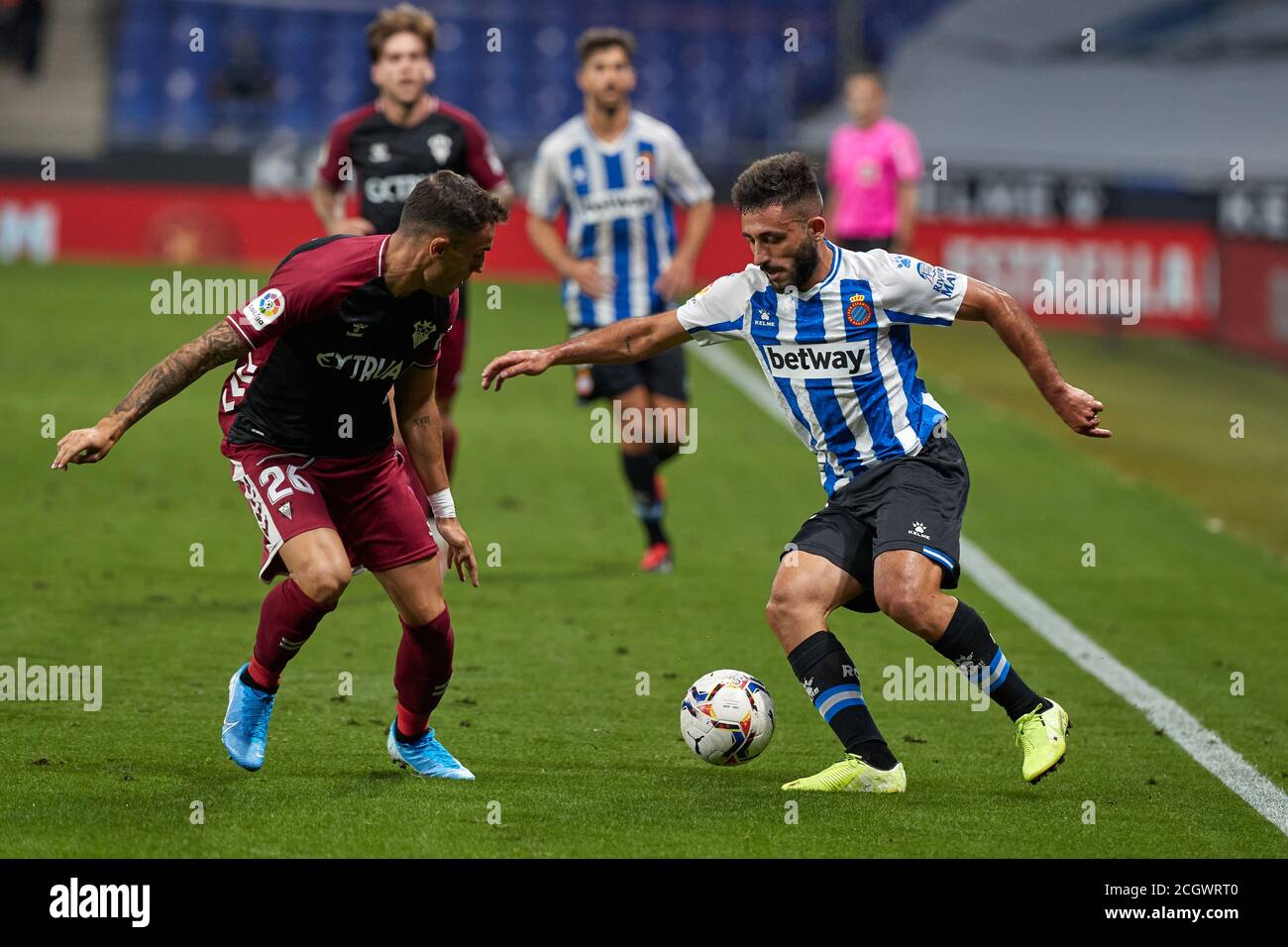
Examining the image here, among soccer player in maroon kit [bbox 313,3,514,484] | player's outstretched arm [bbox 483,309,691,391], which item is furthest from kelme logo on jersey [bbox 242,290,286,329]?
soccer player in maroon kit [bbox 313,3,514,484]

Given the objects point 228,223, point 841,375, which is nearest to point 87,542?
point 841,375

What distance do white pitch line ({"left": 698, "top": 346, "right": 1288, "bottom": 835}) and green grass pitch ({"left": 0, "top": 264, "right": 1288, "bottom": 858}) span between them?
0.07 m

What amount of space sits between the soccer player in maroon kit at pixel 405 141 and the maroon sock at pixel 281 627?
3.43 m

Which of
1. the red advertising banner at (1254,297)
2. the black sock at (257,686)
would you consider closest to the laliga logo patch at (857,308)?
the black sock at (257,686)

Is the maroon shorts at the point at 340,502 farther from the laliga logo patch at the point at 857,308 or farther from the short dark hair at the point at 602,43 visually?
the short dark hair at the point at 602,43

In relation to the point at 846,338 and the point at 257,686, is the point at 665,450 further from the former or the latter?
the point at 257,686

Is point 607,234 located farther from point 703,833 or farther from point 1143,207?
point 1143,207

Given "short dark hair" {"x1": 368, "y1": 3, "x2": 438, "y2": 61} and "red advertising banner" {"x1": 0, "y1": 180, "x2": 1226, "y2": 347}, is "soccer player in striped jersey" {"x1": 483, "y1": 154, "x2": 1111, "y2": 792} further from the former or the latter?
"red advertising banner" {"x1": 0, "y1": 180, "x2": 1226, "y2": 347}

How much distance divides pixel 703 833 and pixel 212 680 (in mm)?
2585

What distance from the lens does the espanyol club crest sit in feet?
30.0

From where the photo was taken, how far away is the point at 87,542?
975 cm

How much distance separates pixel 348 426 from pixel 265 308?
53 cm

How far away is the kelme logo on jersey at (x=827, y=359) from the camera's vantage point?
5.97m

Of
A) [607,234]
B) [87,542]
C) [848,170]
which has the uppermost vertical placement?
[848,170]
